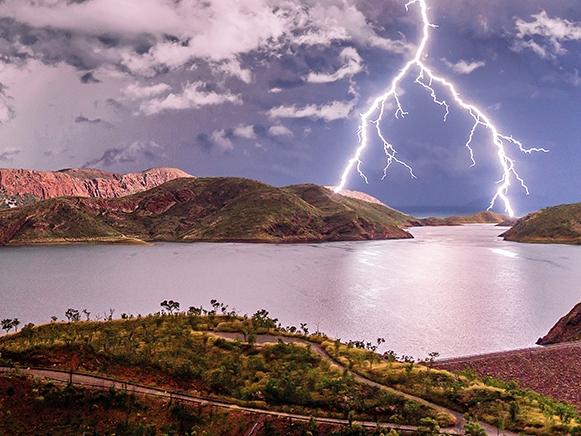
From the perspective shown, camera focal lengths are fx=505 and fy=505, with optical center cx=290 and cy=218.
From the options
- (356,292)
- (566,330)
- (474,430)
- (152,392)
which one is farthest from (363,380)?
(356,292)

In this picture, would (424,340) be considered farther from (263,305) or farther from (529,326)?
(263,305)

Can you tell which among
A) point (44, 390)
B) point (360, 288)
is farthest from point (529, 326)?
point (44, 390)

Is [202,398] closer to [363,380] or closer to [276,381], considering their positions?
[276,381]

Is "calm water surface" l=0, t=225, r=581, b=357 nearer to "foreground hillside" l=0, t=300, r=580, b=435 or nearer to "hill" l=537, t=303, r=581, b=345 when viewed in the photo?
"hill" l=537, t=303, r=581, b=345

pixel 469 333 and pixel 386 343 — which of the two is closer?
pixel 386 343

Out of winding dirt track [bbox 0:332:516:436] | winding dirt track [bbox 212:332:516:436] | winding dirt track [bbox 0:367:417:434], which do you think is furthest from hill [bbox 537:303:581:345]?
winding dirt track [bbox 0:367:417:434]

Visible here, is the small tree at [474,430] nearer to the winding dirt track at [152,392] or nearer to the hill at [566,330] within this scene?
the winding dirt track at [152,392]
